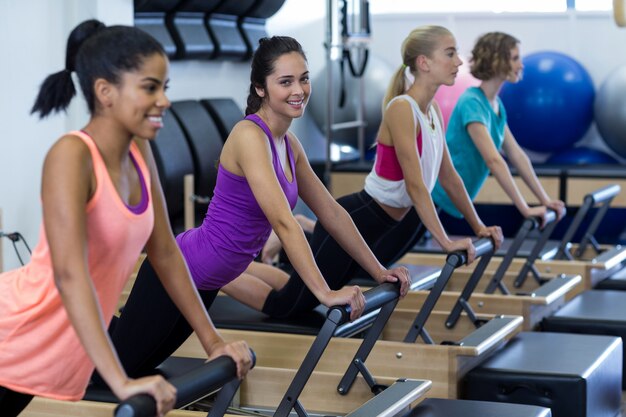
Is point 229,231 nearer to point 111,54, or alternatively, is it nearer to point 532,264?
point 111,54

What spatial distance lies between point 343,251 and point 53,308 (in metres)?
1.74

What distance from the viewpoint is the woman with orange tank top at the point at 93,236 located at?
1.68 meters

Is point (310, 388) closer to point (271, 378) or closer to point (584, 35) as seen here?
point (271, 378)

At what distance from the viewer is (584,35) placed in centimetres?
734

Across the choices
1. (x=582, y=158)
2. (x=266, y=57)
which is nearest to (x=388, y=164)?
(x=266, y=57)

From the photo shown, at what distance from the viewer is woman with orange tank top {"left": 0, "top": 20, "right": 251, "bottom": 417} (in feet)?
5.52

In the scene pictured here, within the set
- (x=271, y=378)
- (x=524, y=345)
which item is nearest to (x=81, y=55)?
(x=271, y=378)

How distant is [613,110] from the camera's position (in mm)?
6742

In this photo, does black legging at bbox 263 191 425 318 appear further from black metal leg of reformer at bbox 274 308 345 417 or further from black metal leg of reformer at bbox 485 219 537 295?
black metal leg of reformer at bbox 274 308 345 417

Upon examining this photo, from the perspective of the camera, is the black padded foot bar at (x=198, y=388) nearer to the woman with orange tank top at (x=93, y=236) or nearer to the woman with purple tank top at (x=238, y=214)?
the woman with orange tank top at (x=93, y=236)

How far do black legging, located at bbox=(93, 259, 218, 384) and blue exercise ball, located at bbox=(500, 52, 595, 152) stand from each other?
15.3 ft

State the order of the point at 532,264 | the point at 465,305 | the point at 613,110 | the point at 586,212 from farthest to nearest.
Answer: the point at 613,110 → the point at 586,212 → the point at 532,264 → the point at 465,305

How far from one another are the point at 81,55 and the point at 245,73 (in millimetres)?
4619

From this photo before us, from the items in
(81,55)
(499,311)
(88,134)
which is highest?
(81,55)
